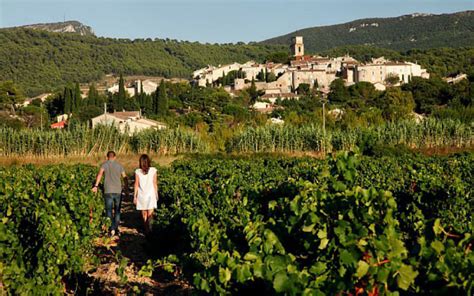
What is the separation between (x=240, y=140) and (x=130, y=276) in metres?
22.6

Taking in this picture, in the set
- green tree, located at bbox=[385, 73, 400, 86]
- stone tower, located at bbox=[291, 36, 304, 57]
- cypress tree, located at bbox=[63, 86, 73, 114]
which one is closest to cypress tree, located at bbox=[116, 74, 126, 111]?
cypress tree, located at bbox=[63, 86, 73, 114]

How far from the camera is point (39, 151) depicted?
26984 millimetres

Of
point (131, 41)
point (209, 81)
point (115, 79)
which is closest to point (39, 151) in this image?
point (209, 81)

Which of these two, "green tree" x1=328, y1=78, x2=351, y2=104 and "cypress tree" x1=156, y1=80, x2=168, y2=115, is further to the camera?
"green tree" x1=328, y1=78, x2=351, y2=104

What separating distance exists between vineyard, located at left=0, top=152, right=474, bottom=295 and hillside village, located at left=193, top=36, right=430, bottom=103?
285ft

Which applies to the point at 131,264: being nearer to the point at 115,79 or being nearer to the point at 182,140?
the point at 182,140

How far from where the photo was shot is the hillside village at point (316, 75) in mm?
106375

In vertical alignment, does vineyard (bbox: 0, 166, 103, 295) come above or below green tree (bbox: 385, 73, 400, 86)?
below

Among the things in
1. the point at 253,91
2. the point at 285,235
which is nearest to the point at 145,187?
the point at 285,235

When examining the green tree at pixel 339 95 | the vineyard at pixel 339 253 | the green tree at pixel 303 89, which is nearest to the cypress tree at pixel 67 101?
the green tree at pixel 339 95

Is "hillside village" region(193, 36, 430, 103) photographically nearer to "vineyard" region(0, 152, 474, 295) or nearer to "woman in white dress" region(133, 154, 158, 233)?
"woman in white dress" region(133, 154, 158, 233)

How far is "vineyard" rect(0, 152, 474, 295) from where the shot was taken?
10.8 ft

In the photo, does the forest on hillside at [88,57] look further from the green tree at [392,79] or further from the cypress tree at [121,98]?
the green tree at [392,79]

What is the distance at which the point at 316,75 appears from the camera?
11256cm
